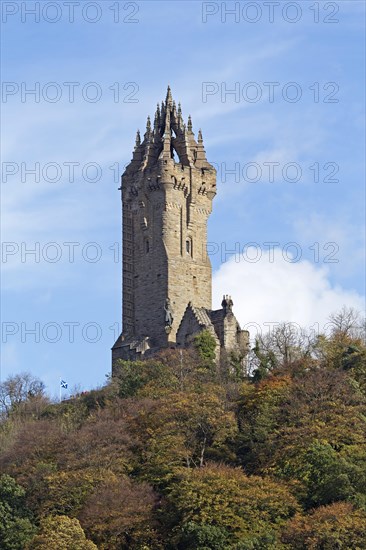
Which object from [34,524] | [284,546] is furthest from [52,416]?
[284,546]

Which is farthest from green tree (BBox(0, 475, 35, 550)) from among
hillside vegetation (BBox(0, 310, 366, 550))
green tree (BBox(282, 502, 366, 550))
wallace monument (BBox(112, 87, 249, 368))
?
wallace monument (BBox(112, 87, 249, 368))

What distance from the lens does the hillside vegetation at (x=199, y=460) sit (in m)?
90.6

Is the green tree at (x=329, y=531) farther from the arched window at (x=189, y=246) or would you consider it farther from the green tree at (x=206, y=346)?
the arched window at (x=189, y=246)

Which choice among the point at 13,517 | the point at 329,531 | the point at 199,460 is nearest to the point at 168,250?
the point at 199,460

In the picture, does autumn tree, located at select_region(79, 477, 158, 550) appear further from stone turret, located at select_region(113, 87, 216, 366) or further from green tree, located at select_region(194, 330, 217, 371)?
stone turret, located at select_region(113, 87, 216, 366)

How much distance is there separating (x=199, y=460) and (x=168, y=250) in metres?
24.5

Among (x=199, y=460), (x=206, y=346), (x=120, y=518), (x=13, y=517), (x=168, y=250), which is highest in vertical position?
(x=168, y=250)

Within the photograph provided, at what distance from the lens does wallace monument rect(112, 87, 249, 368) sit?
120188mm

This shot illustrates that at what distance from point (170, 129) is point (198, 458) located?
109 feet

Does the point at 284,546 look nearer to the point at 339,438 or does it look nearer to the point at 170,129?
the point at 339,438

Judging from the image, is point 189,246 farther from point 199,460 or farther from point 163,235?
point 199,460

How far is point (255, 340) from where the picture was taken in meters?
120

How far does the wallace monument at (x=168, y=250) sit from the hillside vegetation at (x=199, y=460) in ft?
13.1

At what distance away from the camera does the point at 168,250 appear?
122 metres
